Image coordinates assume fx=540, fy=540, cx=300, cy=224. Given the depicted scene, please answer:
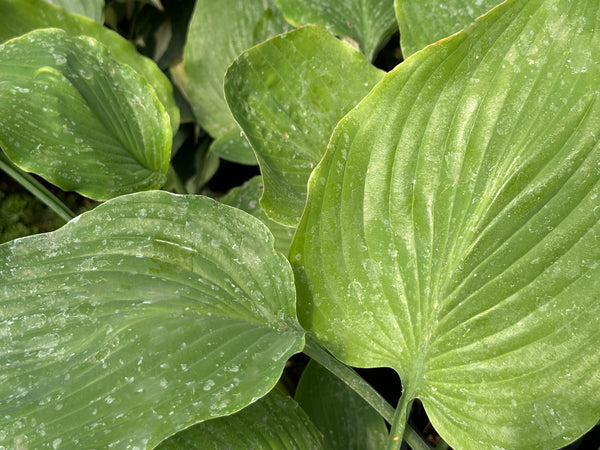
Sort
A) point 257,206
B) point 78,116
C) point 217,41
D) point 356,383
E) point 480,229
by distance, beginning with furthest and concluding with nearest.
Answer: point 217,41 < point 257,206 < point 78,116 < point 356,383 < point 480,229

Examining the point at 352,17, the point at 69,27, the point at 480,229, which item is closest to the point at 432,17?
the point at 352,17

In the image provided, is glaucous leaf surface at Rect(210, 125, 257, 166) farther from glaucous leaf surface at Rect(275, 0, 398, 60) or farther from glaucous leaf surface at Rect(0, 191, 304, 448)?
glaucous leaf surface at Rect(0, 191, 304, 448)

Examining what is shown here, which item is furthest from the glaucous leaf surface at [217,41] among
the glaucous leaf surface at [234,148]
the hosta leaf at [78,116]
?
the hosta leaf at [78,116]

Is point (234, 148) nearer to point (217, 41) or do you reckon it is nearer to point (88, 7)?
point (217, 41)

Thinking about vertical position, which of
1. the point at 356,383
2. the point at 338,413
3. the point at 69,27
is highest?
the point at 69,27

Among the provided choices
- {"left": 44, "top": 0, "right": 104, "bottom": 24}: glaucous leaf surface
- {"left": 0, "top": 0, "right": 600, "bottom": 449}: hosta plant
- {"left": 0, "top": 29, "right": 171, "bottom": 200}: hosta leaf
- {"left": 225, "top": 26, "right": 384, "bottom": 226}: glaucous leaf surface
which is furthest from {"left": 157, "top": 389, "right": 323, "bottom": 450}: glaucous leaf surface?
{"left": 44, "top": 0, "right": 104, "bottom": 24}: glaucous leaf surface

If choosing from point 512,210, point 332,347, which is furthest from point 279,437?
point 512,210

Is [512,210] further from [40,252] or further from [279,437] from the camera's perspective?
[40,252]
